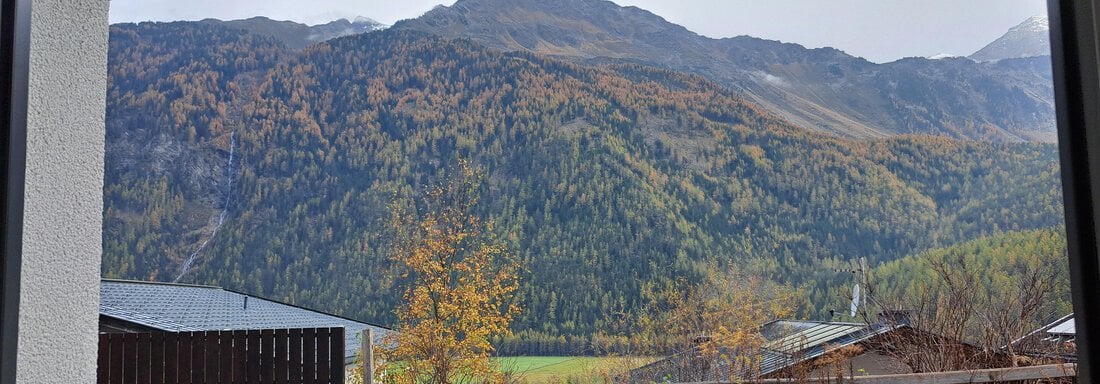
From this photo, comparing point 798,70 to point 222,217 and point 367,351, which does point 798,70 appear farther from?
point 367,351

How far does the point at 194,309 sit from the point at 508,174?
1040cm

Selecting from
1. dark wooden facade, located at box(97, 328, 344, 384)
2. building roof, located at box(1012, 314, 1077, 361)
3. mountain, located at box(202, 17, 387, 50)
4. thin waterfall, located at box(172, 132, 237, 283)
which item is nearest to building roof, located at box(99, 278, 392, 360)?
dark wooden facade, located at box(97, 328, 344, 384)

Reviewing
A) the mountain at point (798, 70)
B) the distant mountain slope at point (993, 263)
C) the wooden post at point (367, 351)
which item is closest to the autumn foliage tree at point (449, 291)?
the wooden post at point (367, 351)

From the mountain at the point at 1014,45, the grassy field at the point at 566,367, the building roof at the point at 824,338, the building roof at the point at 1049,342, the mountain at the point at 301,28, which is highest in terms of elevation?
the mountain at the point at 1014,45

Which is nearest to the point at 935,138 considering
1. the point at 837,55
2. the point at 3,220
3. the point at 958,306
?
the point at 837,55

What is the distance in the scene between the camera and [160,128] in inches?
715

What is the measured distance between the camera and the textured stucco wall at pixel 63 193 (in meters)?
0.72

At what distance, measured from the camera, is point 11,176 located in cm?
66

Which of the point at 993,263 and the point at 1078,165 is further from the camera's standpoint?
the point at 993,263

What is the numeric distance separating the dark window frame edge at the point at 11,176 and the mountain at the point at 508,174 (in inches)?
575

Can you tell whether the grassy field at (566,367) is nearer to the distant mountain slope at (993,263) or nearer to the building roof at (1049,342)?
the distant mountain slope at (993,263)

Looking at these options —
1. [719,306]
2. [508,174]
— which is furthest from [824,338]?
[508,174]

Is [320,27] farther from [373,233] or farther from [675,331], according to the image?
[675,331]

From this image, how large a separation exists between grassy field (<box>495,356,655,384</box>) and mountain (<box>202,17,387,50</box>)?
9.99 m
